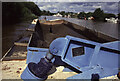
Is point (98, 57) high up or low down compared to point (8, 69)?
up

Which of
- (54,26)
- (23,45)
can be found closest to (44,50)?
(23,45)

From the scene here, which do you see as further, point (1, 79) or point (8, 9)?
point (8, 9)

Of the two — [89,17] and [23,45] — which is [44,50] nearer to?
[23,45]

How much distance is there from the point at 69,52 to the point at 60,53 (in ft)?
0.99

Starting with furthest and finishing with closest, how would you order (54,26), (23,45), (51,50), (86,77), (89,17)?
(89,17), (54,26), (23,45), (86,77), (51,50)

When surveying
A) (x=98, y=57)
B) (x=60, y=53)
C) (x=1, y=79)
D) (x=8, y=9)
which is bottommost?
(x=1, y=79)

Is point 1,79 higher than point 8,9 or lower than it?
lower

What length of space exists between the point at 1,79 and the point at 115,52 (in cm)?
244

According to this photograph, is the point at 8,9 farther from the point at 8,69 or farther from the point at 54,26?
the point at 8,69

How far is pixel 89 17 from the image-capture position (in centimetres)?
3262

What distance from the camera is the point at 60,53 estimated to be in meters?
1.80

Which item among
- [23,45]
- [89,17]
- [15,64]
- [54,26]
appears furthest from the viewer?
[89,17]

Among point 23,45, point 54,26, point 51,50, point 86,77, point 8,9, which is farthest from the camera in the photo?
point 8,9

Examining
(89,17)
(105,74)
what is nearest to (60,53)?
(105,74)
